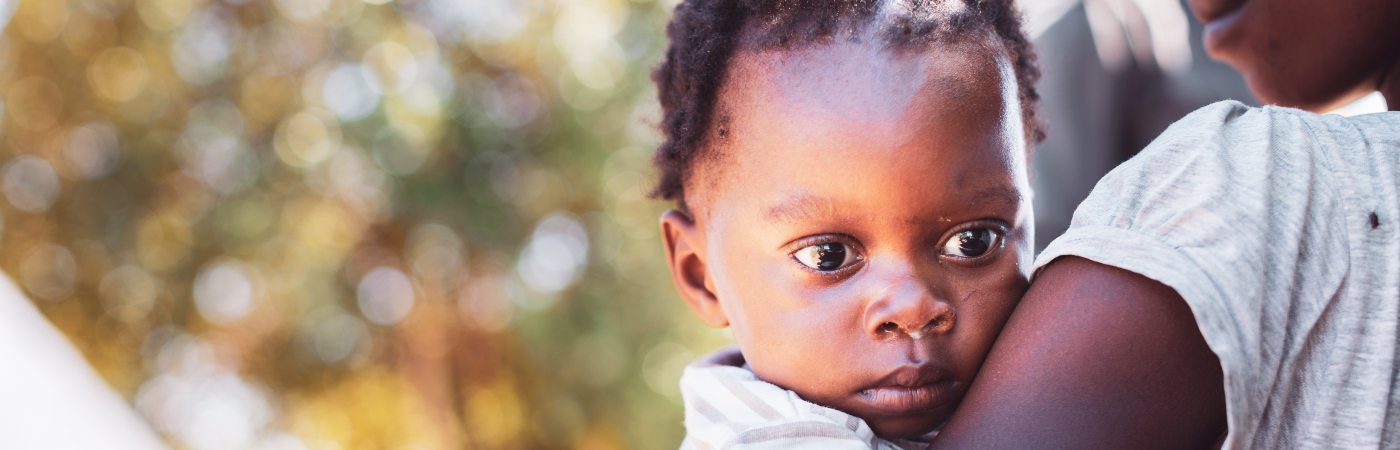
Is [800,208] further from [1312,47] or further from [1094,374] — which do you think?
[1312,47]

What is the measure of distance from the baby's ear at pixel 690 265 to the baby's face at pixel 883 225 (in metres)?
0.25

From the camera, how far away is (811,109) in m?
1.49

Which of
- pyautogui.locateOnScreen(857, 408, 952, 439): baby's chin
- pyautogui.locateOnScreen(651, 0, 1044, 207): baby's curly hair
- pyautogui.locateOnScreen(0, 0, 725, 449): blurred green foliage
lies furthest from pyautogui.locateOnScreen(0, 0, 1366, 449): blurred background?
pyautogui.locateOnScreen(857, 408, 952, 439): baby's chin

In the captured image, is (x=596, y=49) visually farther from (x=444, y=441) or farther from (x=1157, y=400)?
(x=1157, y=400)

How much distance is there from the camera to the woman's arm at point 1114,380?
1.13m

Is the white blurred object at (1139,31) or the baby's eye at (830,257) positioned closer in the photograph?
the baby's eye at (830,257)

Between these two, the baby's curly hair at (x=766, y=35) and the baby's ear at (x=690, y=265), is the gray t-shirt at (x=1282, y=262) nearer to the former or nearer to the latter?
the baby's curly hair at (x=766, y=35)

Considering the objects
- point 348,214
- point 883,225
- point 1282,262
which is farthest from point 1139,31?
point 348,214

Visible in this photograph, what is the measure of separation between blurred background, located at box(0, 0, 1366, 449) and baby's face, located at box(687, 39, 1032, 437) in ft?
13.9

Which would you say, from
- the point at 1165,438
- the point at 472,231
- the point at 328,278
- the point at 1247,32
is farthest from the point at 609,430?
the point at 1165,438

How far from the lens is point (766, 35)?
1.61 meters

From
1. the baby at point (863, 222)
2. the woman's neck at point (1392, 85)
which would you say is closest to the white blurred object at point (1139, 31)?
the woman's neck at point (1392, 85)

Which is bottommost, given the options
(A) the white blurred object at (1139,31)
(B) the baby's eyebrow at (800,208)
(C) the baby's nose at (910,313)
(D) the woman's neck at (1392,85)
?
(C) the baby's nose at (910,313)

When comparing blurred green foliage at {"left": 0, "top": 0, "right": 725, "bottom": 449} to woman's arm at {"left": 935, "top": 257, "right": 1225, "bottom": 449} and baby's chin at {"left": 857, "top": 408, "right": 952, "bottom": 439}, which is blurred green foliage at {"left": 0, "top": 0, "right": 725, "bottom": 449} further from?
woman's arm at {"left": 935, "top": 257, "right": 1225, "bottom": 449}
